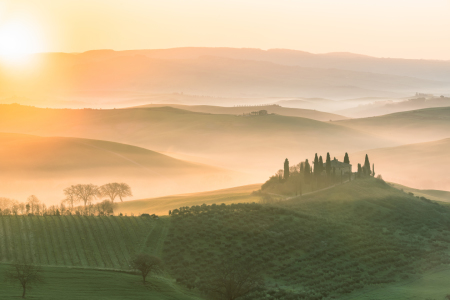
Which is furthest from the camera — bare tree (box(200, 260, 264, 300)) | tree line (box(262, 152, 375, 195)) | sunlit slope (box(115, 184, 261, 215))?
tree line (box(262, 152, 375, 195))

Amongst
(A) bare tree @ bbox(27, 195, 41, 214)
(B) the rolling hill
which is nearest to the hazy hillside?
(B) the rolling hill

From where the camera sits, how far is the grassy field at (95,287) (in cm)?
4781

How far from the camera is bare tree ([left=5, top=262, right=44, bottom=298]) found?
47.1 m

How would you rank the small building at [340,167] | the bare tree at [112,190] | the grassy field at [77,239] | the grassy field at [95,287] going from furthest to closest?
1. the bare tree at [112,190]
2. the small building at [340,167]
3. the grassy field at [77,239]
4. the grassy field at [95,287]

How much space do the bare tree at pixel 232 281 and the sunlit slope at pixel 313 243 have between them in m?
1.47

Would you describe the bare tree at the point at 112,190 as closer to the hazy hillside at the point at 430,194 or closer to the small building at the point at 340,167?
the small building at the point at 340,167

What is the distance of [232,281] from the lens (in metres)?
52.6

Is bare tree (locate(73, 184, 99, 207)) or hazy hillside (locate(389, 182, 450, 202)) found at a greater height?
bare tree (locate(73, 184, 99, 207))

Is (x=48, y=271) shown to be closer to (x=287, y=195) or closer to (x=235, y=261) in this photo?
(x=235, y=261)

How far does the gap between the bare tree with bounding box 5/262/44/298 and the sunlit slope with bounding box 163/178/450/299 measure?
1513 cm

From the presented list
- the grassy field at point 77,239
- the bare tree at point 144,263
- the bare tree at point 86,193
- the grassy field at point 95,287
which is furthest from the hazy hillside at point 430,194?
the grassy field at point 95,287

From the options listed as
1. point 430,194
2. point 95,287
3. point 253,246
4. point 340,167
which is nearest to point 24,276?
point 95,287

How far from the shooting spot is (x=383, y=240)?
7769 cm

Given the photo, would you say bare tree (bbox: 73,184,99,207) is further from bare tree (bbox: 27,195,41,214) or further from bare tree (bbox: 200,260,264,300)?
bare tree (bbox: 200,260,264,300)
